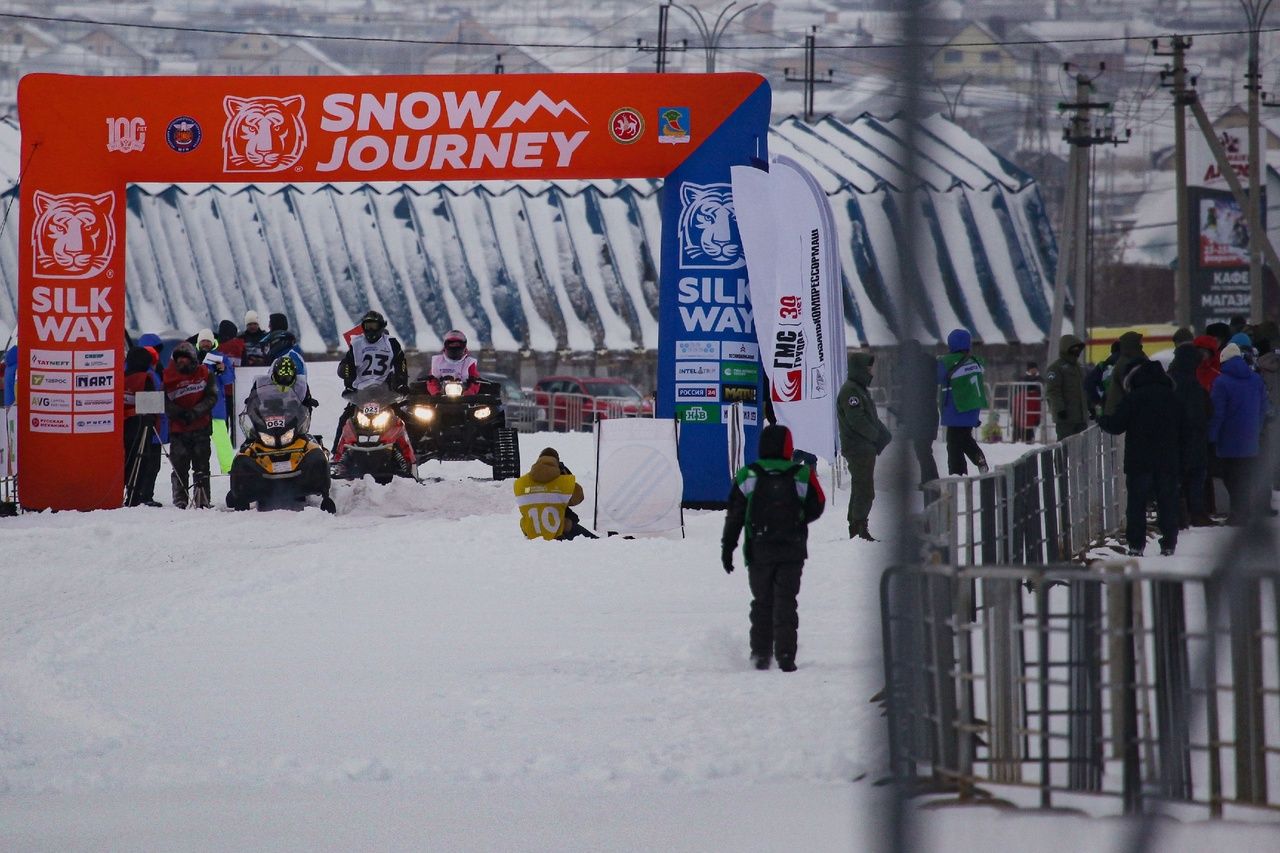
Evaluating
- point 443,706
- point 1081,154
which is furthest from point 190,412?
point 1081,154

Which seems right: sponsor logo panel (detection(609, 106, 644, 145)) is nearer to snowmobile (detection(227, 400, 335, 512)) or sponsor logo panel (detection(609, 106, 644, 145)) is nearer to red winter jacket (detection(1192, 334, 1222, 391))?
snowmobile (detection(227, 400, 335, 512))

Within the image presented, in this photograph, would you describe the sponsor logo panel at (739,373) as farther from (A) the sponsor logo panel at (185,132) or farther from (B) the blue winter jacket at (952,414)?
(A) the sponsor logo panel at (185,132)

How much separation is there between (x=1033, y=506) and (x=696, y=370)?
5.76m

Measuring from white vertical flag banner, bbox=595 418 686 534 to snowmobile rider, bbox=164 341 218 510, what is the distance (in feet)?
13.8

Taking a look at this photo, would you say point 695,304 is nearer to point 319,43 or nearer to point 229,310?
point 229,310

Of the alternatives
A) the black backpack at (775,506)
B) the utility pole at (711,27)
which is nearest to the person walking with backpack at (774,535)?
the black backpack at (775,506)

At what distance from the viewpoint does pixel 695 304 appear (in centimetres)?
1381

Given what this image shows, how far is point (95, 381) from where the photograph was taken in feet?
45.9

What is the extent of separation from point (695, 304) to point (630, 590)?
196 inches

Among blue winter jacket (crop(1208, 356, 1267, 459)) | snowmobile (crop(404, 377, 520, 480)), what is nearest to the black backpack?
blue winter jacket (crop(1208, 356, 1267, 459))

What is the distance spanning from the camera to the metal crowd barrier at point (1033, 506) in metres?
6.33

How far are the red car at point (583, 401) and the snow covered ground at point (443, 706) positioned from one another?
16219 mm

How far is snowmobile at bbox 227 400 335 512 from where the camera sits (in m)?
12.9

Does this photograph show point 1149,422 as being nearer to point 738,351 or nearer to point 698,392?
point 738,351
